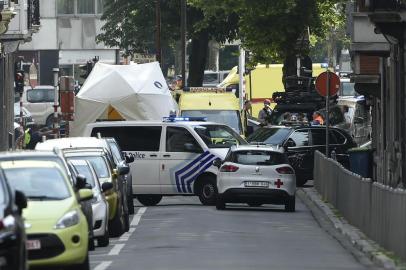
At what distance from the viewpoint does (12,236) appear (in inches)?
570

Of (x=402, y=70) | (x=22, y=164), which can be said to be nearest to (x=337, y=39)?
(x=402, y=70)

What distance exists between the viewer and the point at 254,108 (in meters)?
75.4

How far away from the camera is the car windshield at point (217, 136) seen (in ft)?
120

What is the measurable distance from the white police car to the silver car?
8.78 m

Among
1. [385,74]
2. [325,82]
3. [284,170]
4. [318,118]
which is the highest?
[385,74]

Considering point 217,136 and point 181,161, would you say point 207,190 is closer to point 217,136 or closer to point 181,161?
point 181,161

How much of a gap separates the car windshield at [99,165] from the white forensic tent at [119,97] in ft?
53.8

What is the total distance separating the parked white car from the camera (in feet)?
241

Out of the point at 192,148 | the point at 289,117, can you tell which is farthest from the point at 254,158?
the point at 289,117

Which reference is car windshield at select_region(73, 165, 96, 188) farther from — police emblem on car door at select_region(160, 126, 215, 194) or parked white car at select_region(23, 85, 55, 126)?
parked white car at select_region(23, 85, 55, 126)

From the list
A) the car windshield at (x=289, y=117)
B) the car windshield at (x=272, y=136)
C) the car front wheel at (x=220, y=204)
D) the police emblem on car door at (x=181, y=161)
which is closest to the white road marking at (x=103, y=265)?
the car front wheel at (x=220, y=204)

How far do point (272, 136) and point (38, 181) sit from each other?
24.1 m

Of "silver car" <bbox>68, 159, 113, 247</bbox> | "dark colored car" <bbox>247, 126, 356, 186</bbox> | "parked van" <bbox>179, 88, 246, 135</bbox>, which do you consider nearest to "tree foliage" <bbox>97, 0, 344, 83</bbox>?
"parked van" <bbox>179, 88, 246, 135</bbox>

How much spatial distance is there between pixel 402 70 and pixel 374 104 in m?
14.1
